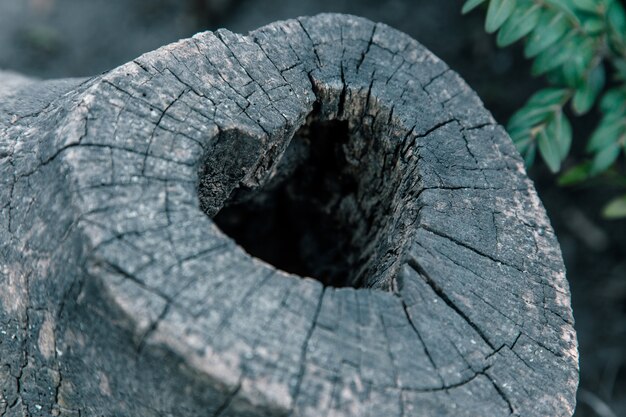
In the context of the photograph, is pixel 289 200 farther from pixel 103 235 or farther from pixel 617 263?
pixel 617 263

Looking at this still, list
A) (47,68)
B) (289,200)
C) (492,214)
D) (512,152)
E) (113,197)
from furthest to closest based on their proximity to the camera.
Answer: (47,68) < (289,200) < (512,152) < (492,214) < (113,197)

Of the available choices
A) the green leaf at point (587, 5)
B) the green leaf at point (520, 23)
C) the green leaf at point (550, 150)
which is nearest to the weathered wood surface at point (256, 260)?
the green leaf at point (520, 23)

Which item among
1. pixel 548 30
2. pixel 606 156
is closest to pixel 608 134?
pixel 606 156

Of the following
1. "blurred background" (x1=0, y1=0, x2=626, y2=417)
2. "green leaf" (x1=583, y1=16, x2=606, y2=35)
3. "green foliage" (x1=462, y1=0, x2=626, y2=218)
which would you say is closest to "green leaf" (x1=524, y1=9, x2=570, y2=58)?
"green foliage" (x1=462, y1=0, x2=626, y2=218)

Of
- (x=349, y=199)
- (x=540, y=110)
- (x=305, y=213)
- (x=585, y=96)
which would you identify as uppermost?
(x=585, y=96)

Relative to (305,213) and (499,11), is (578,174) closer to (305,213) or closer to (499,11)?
(499,11)

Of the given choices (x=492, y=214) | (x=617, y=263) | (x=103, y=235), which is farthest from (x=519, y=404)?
(x=617, y=263)

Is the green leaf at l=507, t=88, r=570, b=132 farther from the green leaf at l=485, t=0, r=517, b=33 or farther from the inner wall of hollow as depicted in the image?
the inner wall of hollow
